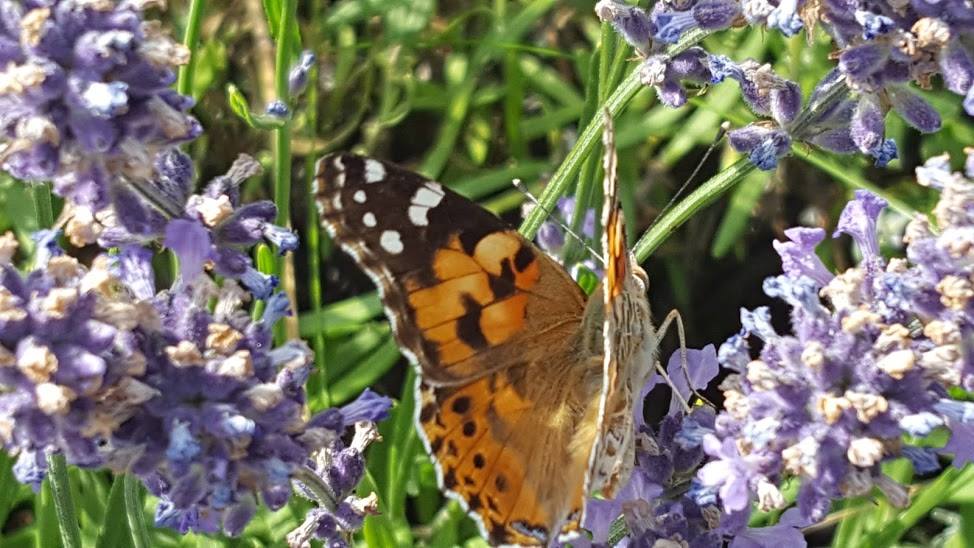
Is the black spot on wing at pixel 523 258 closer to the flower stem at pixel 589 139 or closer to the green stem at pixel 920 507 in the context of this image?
the flower stem at pixel 589 139

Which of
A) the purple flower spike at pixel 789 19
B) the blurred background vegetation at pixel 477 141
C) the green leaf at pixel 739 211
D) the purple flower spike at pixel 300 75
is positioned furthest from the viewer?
the green leaf at pixel 739 211

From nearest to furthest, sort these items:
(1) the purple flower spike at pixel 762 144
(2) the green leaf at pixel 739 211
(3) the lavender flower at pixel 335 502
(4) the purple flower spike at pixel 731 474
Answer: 1. (4) the purple flower spike at pixel 731 474
2. (3) the lavender flower at pixel 335 502
3. (1) the purple flower spike at pixel 762 144
4. (2) the green leaf at pixel 739 211

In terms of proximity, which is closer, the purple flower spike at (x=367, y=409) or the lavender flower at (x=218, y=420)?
the lavender flower at (x=218, y=420)

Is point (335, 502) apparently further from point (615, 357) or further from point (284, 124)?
point (284, 124)

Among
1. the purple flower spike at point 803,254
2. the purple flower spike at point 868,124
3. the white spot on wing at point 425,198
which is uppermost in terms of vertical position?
the purple flower spike at point 868,124

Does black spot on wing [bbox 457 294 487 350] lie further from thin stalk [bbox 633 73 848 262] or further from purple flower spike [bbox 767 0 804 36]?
purple flower spike [bbox 767 0 804 36]

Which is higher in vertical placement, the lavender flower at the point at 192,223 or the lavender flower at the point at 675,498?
the lavender flower at the point at 192,223

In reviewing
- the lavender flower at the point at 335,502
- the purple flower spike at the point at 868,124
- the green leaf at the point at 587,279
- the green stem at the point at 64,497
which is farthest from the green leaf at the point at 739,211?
the green stem at the point at 64,497
